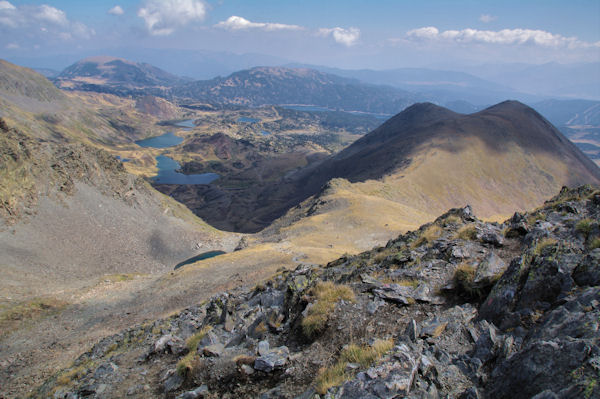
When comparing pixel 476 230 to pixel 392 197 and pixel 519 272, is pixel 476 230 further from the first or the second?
pixel 392 197

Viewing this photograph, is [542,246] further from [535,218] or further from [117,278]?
[117,278]

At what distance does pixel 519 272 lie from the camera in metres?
9.00

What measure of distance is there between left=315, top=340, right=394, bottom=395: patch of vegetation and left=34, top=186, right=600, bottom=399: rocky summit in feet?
0.12

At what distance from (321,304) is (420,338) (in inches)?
143

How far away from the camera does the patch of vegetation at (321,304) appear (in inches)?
398

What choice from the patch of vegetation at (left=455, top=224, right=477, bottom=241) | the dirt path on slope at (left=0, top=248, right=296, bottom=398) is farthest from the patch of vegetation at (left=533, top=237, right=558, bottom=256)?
the dirt path on slope at (left=0, top=248, right=296, bottom=398)

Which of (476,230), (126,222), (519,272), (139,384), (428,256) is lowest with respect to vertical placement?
(126,222)

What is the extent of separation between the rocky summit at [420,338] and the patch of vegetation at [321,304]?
41mm

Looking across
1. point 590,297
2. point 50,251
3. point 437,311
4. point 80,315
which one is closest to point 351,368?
point 437,311

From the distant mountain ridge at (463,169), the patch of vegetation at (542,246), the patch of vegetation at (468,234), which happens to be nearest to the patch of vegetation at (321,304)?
the patch of vegetation at (542,246)

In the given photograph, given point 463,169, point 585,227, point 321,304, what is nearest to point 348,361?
point 321,304

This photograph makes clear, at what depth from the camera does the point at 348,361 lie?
783 centimetres

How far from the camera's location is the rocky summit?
20.2 feet

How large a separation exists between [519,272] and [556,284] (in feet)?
2.98
